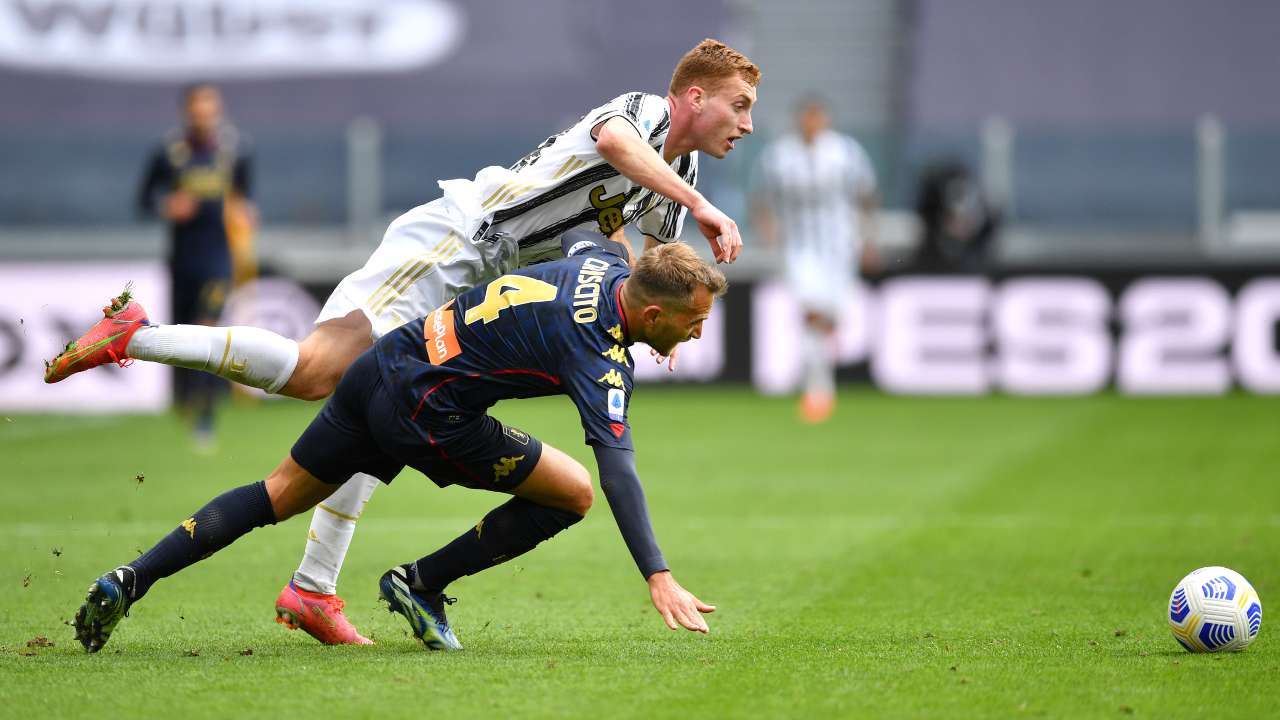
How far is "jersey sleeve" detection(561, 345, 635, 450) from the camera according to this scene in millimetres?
4941

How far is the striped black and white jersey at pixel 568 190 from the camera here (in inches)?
234

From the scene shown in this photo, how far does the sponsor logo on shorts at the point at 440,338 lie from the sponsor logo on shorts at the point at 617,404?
20.6 inches

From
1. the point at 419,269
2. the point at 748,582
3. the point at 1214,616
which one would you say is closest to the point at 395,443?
the point at 419,269

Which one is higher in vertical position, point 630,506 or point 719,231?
point 719,231

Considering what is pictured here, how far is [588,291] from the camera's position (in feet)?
17.0

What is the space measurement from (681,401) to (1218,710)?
1143 cm

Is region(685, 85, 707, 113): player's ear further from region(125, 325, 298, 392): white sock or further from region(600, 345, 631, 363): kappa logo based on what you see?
region(125, 325, 298, 392): white sock

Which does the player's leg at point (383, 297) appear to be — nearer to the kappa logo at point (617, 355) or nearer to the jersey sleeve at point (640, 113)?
the jersey sleeve at point (640, 113)

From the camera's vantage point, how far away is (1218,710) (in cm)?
466

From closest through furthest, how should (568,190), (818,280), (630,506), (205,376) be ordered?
1. (630,506)
2. (568,190)
3. (205,376)
4. (818,280)

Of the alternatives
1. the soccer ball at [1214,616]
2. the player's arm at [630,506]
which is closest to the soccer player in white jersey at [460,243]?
the player's arm at [630,506]

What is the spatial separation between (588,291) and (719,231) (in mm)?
438

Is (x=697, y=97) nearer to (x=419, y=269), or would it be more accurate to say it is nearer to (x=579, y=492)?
(x=419, y=269)

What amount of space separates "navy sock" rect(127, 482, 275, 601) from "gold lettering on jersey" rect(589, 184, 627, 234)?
4.55 ft
